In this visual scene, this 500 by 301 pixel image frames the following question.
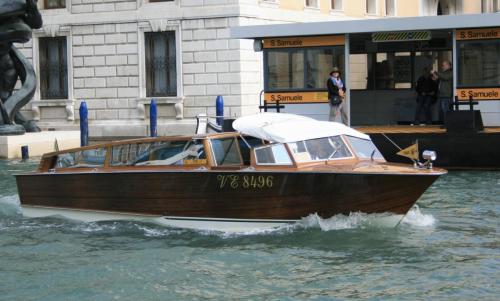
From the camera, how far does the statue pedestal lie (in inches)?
1123

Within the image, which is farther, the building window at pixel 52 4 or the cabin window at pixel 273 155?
the building window at pixel 52 4

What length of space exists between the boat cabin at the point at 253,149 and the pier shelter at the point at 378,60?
314 inches

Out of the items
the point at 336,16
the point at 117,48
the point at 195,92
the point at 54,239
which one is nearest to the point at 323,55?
the point at 54,239

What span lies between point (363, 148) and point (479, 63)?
8.34 metres

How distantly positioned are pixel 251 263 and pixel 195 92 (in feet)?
77.7

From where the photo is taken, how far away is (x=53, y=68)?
38.5 metres

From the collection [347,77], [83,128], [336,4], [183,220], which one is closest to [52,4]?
[83,128]

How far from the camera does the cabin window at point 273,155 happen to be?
13961 millimetres

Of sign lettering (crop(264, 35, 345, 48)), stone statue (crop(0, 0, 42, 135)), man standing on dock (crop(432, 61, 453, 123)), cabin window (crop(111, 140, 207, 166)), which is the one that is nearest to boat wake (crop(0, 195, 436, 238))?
cabin window (crop(111, 140, 207, 166))

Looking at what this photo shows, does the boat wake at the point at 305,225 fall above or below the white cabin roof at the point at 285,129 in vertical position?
below

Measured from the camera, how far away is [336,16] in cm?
4100

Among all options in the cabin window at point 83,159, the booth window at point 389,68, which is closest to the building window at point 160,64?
the booth window at point 389,68

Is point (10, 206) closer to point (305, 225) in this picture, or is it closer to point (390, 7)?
point (305, 225)

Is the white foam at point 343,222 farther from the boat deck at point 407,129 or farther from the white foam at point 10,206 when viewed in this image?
the boat deck at point 407,129
